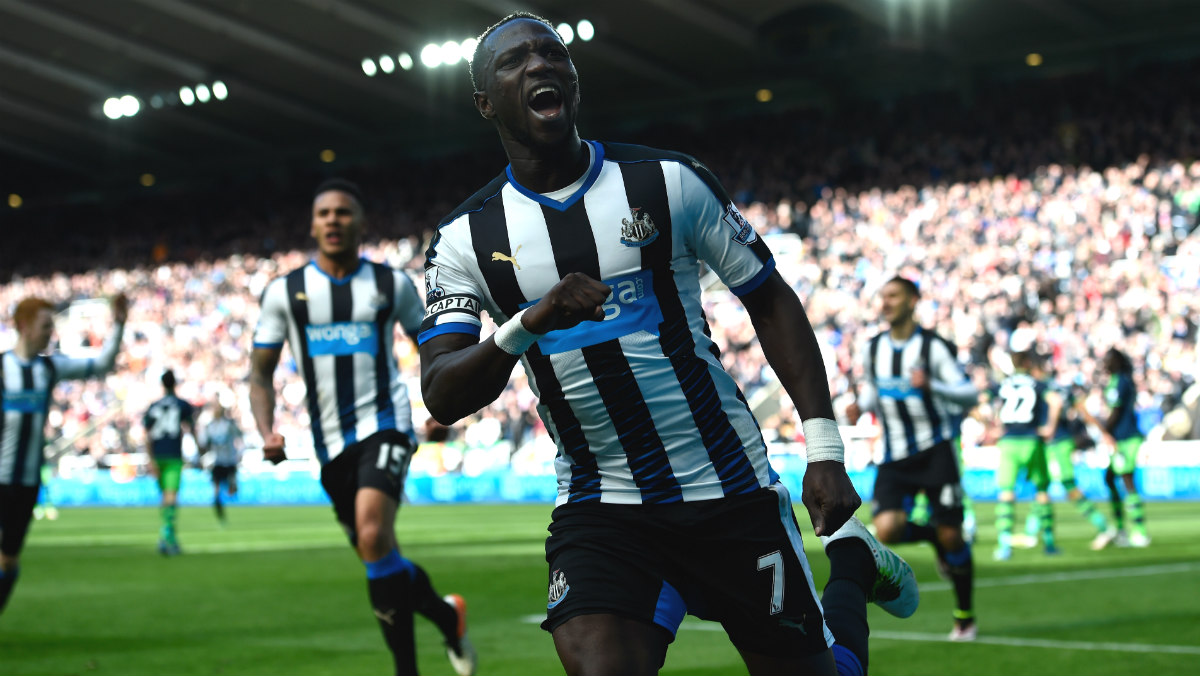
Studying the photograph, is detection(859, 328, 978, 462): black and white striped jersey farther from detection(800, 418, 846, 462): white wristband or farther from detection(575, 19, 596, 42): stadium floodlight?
detection(575, 19, 596, 42): stadium floodlight

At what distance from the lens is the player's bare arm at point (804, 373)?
137 inches

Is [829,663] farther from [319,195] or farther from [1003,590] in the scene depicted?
[1003,590]

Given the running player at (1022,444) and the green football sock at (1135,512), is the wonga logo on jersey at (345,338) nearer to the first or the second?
the running player at (1022,444)

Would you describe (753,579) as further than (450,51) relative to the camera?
No

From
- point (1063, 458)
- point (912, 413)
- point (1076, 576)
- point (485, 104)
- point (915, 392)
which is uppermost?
point (485, 104)

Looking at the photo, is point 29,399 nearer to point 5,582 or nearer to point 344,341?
point 5,582

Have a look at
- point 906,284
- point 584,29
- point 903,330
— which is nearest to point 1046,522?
point 903,330

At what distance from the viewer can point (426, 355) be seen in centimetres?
351

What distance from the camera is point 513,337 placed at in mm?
3176

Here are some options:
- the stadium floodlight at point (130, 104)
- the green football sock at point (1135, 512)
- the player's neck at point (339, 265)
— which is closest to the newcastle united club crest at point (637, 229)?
the player's neck at point (339, 265)

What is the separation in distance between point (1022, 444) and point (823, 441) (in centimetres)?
1139

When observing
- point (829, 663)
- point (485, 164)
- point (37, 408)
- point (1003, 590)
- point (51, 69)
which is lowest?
point (1003, 590)

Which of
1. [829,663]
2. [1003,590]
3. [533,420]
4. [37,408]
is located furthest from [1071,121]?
[829,663]

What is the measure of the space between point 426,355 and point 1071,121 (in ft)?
101
